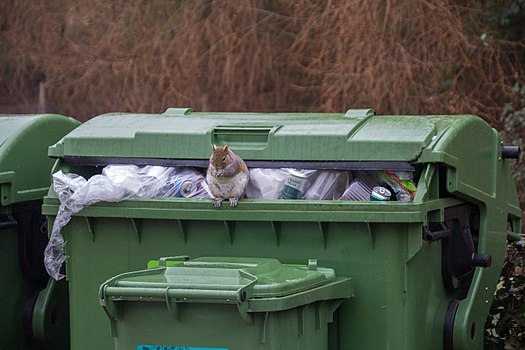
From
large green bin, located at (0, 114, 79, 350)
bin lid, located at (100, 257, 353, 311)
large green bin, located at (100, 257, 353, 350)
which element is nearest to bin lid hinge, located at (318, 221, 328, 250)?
bin lid, located at (100, 257, 353, 311)

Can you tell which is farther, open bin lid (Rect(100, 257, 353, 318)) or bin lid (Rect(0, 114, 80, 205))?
bin lid (Rect(0, 114, 80, 205))

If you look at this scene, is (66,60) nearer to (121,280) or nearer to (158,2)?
(158,2)

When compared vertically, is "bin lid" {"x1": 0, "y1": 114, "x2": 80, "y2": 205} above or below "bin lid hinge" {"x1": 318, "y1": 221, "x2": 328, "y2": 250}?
above

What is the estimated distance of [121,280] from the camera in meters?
4.06

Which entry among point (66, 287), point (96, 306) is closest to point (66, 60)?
point (66, 287)

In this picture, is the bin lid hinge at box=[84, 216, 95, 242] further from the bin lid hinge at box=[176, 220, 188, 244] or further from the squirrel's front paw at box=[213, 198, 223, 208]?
the squirrel's front paw at box=[213, 198, 223, 208]

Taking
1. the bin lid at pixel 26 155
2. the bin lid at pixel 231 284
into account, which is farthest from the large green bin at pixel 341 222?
the bin lid at pixel 26 155

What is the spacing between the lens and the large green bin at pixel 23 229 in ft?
16.7

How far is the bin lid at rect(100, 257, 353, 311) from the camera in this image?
3.88 meters

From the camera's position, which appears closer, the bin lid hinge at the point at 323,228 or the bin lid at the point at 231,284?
the bin lid at the point at 231,284

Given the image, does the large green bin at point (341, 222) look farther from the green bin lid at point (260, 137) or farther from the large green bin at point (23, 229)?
the large green bin at point (23, 229)

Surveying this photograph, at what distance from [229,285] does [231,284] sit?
0.02m

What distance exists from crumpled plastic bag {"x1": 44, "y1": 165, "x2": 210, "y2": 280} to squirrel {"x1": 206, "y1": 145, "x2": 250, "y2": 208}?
16cm

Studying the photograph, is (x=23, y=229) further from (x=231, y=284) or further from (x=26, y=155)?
(x=231, y=284)
